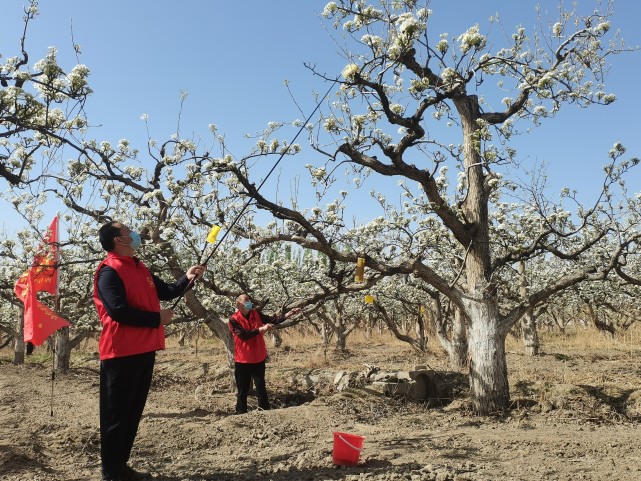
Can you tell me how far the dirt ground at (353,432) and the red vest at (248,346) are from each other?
3.34 feet

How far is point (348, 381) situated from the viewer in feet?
33.8

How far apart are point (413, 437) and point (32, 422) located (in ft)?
18.7

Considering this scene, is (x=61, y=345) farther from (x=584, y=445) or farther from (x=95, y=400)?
(x=584, y=445)

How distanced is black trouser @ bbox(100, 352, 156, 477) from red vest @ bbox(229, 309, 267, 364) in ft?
13.9

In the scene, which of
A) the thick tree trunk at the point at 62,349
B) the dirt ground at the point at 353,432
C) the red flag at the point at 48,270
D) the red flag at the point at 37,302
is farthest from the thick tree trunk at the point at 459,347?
the thick tree trunk at the point at 62,349

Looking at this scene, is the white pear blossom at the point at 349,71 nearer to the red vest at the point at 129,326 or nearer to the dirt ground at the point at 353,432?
the red vest at the point at 129,326

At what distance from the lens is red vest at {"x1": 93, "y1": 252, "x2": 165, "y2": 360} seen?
423 centimetres

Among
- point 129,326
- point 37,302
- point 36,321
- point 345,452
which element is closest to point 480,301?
point 345,452

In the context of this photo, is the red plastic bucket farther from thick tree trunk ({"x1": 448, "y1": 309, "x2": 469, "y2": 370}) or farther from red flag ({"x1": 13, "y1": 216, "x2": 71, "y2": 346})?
thick tree trunk ({"x1": 448, "y1": 309, "x2": 469, "y2": 370})

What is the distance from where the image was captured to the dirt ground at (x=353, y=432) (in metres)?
4.74

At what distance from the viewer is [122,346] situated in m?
4.22

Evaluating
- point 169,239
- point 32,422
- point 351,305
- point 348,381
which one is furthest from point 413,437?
point 351,305

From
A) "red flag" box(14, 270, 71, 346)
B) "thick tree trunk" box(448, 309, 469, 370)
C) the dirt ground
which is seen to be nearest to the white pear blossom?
the dirt ground

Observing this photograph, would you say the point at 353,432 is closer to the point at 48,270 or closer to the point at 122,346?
the point at 122,346
